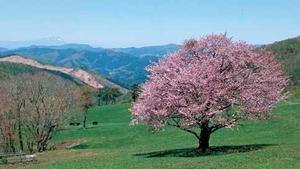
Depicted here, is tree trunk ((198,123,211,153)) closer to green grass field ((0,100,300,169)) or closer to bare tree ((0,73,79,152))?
green grass field ((0,100,300,169))

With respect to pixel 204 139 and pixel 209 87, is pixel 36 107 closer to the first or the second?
pixel 204 139

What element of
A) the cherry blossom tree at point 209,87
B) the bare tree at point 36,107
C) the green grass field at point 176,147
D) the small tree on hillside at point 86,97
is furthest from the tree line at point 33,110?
the cherry blossom tree at point 209,87

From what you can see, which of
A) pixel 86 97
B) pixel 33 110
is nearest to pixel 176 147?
pixel 33 110

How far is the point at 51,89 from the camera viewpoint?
86125mm

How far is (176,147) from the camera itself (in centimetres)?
5972

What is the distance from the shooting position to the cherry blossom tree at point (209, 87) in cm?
4419

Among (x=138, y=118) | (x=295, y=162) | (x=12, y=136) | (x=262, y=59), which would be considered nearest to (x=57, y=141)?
(x=12, y=136)

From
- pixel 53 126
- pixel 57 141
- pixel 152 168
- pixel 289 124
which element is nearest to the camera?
pixel 152 168

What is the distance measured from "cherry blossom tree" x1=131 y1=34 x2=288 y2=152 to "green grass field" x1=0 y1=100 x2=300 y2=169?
10.7ft

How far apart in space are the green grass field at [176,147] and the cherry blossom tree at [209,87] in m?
3.27

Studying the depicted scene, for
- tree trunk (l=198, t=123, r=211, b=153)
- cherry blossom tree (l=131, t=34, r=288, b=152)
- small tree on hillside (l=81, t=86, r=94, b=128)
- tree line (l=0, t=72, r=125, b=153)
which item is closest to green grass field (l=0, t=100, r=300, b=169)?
tree trunk (l=198, t=123, r=211, b=153)

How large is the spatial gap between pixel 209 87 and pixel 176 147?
57.7 ft

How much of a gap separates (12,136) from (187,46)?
160 ft

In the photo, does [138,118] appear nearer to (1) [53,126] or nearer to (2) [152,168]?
(2) [152,168]
